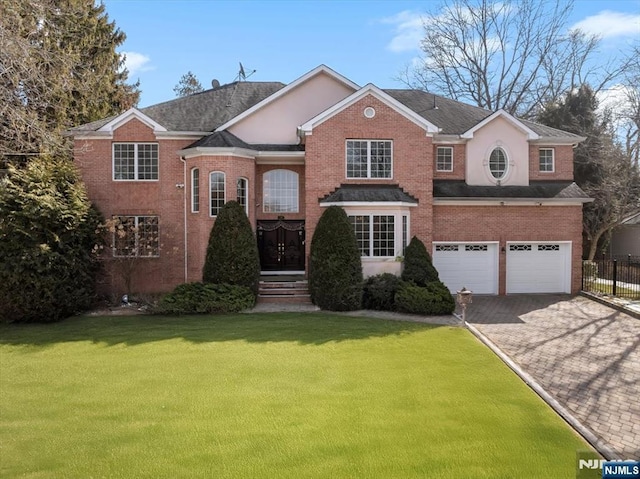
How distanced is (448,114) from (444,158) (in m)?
3.26

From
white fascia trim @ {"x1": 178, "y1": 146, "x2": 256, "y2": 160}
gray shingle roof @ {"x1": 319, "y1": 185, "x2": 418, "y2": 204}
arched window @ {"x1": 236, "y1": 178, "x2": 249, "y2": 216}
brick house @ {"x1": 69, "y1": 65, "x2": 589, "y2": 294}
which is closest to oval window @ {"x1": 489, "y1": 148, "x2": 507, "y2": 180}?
brick house @ {"x1": 69, "y1": 65, "x2": 589, "y2": 294}

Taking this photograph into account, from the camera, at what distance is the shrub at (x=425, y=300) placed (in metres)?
15.2

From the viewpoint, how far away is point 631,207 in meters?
24.8

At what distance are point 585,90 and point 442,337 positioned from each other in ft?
83.6

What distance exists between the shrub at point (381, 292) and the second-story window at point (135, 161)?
1061cm

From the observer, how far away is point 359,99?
59.1ft

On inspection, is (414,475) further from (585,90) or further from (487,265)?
(585,90)

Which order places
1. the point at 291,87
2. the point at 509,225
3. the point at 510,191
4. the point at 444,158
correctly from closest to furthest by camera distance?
the point at 509,225 < the point at 510,191 < the point at 291,87 < the point at 444,158

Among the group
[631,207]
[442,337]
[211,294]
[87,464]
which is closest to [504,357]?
[442,337]

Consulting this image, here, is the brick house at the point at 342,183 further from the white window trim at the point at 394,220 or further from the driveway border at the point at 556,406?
the driveway border at the point at 556,406

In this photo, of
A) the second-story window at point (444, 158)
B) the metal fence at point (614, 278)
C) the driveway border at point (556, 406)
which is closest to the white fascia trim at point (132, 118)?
the second-story window at point (444, 158)

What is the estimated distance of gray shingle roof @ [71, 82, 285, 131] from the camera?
19875mm

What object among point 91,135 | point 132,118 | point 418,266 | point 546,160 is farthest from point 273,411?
point 546,160

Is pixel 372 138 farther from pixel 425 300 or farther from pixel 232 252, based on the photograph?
pixel 232 252
